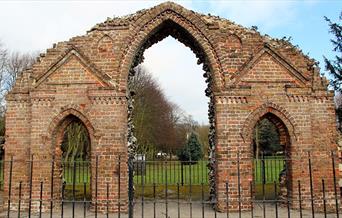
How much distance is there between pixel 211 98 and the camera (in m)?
11.6

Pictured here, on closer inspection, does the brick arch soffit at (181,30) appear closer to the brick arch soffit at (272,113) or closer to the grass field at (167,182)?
the brick arch soffit at (272,113)

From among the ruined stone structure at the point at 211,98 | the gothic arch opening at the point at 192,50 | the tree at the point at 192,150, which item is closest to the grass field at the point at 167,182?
the gothic arch opening at the point at 192,50

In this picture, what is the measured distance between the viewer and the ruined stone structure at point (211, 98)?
10.8m

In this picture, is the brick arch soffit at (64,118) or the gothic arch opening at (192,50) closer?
the brick arch soffit at (64,118)

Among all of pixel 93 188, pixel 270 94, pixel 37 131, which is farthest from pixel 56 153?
pixel 270 94

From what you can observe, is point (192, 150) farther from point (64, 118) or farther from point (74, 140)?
point (64, 118)

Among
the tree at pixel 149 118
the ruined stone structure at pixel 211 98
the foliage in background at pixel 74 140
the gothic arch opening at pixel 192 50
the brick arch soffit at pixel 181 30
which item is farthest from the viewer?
the tree at pixel 149 118

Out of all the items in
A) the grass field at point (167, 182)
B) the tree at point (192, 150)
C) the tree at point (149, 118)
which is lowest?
the grass field at point (167, 182)

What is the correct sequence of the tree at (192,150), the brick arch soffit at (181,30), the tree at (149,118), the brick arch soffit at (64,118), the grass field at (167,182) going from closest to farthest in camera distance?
the grass field at (167,182) < the brick arch soffit at (64,118) < the brick arch soffit at (181,30) < the tree at (149,118) < the tree at (192,150)

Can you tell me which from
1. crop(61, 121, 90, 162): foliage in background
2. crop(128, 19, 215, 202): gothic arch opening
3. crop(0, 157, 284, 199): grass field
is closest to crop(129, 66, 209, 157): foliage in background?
crop(61, 121, 90, 162): foliage in background

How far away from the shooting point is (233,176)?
1051 centimetres

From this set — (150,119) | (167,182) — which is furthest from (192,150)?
(167,182)

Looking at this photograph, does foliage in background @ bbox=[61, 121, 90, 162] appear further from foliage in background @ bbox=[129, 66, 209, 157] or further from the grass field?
the grass field

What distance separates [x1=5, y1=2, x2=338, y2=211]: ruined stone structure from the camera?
10.8 meters
